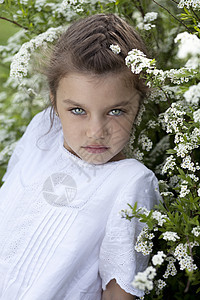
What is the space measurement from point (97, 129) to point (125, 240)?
38cm

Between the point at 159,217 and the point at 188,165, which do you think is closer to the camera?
the point at 159,217

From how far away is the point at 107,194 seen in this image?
4.85 ft

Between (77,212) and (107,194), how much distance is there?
128 millimetres

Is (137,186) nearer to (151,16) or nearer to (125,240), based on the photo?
(125,240)

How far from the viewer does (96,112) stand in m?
1.38

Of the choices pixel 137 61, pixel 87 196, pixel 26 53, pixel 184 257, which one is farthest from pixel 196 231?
pixel 26 53

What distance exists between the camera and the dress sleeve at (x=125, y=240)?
1361 millimetres

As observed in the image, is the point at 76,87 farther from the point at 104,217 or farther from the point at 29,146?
the point at 29,146

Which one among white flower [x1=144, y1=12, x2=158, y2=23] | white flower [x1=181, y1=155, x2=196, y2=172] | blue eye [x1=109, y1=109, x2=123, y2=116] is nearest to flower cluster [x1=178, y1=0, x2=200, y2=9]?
white flower [x1=144, y1=12, x2=158, y2=23]

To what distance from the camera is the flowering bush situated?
127 centimetres

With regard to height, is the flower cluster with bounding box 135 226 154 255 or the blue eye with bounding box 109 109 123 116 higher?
the blue eye with bounding box 109 109 123 116

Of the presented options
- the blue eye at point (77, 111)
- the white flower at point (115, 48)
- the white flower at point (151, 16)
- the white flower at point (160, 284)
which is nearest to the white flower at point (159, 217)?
→ the white flower at point (160, 284)

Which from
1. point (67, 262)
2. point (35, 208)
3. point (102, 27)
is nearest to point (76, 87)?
point (102, 27)

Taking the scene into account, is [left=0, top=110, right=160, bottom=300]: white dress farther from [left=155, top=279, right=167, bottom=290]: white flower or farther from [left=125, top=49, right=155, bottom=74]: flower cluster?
[left=125, top=49, right=155, bottom=74]: flower cluster
